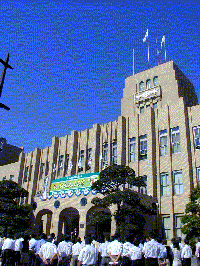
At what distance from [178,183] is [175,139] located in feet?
13.2

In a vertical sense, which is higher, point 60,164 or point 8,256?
point 60,164

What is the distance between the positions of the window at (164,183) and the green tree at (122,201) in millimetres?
6609

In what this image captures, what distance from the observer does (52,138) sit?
3681cm

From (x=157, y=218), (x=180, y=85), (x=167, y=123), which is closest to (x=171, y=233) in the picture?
(x=157, y=218)

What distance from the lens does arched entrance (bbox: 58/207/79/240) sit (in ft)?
86.2

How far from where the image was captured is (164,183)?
86.0 ft

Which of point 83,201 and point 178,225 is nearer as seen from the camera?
point 178,225

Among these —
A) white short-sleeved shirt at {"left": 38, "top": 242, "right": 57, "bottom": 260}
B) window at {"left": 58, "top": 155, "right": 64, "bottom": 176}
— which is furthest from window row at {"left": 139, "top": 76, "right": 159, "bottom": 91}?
white short-sleeved shirt at {"left": 38, "top": 242, "right": 57, "bottom": 260}

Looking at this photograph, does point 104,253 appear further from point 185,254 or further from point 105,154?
point 105,154

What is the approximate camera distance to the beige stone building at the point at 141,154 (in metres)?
24.9

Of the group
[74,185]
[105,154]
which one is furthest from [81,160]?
[74,185]

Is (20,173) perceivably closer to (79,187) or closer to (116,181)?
(79,187)

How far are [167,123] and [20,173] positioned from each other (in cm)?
2123

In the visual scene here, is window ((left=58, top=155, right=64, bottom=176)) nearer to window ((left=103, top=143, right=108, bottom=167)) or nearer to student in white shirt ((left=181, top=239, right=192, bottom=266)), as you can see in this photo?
window ((left=103, top=143, right=108, bottom=167))
